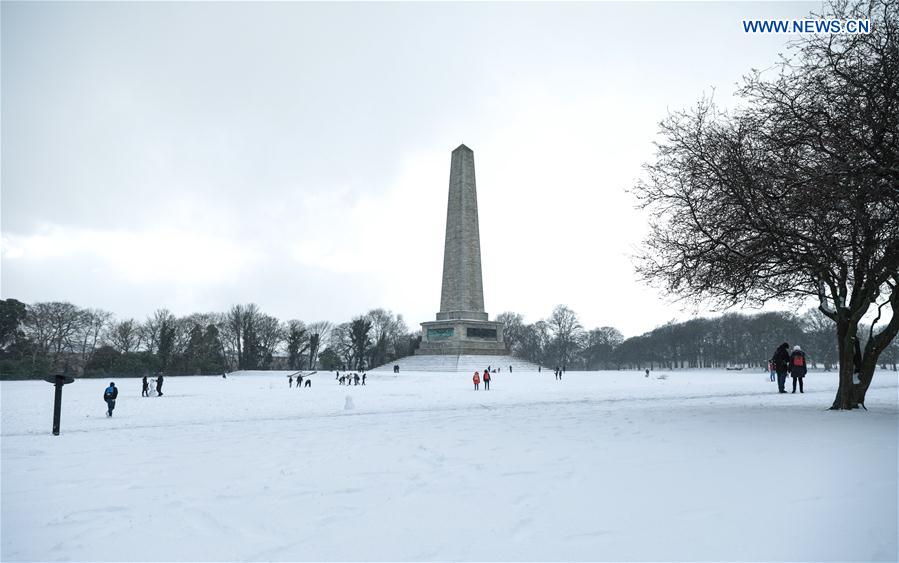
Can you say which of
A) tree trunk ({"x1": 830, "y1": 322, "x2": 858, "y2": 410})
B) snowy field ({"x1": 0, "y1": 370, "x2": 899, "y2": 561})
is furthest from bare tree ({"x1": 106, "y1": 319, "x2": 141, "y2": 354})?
tree trunk ({"x1": 830, "y1": 322, "x2": 858, "y2": 410})

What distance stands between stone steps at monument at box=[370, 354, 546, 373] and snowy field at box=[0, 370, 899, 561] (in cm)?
4288

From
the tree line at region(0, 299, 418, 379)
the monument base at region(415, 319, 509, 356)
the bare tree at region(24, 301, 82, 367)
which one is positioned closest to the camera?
the tree line at region(0, 299, 418, 379)

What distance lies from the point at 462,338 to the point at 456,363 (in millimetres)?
4214

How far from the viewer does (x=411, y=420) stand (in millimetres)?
12008

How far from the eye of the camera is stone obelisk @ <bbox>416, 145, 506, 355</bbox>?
186 feet

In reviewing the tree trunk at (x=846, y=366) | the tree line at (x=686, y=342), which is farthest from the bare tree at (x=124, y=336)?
the tree trunk at (x=846, y=366)

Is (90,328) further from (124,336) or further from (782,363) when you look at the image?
(782,363)

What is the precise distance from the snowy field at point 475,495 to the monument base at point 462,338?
47401 millimetres

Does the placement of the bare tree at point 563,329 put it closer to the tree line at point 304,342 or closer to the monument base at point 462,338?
the tree line at point 304,342

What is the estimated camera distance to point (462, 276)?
56750 millimetres

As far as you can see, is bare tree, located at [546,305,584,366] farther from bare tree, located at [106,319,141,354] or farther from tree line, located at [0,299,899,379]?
bare tree, located at [106,319,141,354]

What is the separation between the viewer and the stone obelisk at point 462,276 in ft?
186

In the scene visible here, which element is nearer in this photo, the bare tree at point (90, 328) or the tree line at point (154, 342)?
the tree line at point (154, 342)

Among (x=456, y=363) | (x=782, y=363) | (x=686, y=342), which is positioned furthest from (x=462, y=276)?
(x=686, y=342)
